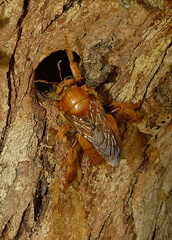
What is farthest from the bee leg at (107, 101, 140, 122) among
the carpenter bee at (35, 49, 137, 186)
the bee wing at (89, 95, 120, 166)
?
the bee wing at (89, 95, 120, 166)

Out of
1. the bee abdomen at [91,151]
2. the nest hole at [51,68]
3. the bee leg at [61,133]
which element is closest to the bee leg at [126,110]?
the bee abdomen at [91,151]

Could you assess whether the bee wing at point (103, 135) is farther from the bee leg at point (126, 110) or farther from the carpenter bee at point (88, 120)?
the bee leg at point (126, 110)

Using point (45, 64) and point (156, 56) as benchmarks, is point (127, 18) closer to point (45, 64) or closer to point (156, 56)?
point (156, 56)

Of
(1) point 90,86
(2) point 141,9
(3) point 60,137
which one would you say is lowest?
(3) point 60,137

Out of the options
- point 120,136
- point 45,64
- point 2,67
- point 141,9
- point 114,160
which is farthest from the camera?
point 45,64

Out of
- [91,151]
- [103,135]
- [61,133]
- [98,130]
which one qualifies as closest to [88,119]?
[98,130]

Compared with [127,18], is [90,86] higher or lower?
lower

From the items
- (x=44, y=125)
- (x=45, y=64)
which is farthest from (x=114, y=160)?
(x=45, y=64)
